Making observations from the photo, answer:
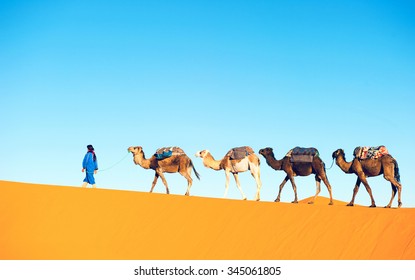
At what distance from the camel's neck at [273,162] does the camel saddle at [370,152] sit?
110 inches

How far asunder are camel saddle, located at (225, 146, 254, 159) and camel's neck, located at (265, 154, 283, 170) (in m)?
0.92

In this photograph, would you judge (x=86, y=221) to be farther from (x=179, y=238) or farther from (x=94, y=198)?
(x=179, y=238)

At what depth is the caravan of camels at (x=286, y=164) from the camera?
21.6m

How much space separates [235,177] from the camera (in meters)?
23.3

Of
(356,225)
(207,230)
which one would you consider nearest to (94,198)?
(207,230)

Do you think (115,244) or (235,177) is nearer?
(115,244)

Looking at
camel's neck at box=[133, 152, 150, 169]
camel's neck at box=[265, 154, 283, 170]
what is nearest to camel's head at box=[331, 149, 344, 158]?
camel's neck at box=[265, 154, 283, 170]

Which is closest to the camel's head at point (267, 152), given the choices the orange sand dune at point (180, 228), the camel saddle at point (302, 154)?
the camel saddle at point (302, 154)

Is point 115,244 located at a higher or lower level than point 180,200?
lower

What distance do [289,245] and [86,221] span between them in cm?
621

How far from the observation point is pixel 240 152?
23.3 meters

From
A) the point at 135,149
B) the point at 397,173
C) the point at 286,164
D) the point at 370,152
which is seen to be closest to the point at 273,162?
the point at 286,164

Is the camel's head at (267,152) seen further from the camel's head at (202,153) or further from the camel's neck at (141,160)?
the camel's neck at (141,160)
